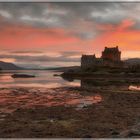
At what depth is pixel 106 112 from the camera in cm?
A: 2250

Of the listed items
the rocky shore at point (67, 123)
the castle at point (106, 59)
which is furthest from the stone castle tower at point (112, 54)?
the rocky shore at point (67, 123)

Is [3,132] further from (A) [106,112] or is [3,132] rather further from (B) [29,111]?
(A) [106,112]

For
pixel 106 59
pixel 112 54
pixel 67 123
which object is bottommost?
pixel 67 123

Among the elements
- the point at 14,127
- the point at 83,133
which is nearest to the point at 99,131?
the point at 83,133

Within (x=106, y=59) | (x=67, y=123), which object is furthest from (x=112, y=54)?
(x=67, y=123)

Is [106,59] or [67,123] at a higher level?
[106,59]

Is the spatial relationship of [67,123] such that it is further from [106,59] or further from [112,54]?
[112,54]

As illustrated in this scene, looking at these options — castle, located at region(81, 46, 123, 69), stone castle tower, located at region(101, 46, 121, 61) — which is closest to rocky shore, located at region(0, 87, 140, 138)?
castle, located at region(81, 46, 123, 69)

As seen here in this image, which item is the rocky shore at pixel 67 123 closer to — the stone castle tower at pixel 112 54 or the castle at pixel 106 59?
the castle at pixel 106 59

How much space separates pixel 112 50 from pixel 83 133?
166 meters

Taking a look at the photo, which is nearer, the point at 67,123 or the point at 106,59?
the point at 67,123

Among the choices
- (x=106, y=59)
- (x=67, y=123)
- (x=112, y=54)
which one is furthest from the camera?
(x=112, y=54)

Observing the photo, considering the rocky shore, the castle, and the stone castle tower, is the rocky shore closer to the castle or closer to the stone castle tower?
the castle

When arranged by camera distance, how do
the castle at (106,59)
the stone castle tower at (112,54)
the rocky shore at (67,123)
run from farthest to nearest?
the stone castle tower at (112,54) → the castle at (106,59) → the rocky shore at (67,123)
